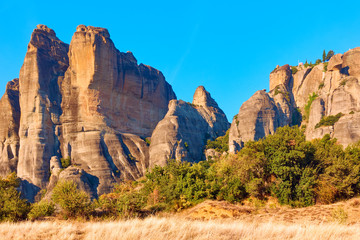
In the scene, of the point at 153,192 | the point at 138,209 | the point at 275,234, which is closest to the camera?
the point at 275,234

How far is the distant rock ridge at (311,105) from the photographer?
5381 centimetres

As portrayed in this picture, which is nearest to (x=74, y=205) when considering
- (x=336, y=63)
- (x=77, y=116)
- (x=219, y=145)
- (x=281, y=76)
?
(x=77, y=116)

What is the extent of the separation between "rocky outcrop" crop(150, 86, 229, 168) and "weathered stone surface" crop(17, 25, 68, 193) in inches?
818

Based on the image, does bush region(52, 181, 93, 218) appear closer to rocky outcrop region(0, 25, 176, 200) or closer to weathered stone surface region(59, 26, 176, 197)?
rocky outcrop region(0, 25, 176, 200)

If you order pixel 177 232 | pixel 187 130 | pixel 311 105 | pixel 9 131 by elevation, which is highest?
pixel 311 105

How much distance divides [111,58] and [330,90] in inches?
1830

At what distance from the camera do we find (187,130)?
66.2 meters

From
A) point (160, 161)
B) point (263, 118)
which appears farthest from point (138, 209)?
point (263, 118)

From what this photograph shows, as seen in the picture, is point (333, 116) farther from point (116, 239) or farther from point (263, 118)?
point (116, 239)

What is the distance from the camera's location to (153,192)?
28.4 metres

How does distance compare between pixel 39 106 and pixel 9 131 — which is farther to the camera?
pixel 9 131

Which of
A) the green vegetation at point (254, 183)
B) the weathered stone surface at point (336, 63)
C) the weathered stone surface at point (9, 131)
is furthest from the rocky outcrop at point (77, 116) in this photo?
the weathered stone surface at point (336, 63)

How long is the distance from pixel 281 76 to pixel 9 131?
6446 cm

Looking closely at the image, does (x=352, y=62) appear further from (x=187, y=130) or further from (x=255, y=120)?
(x=187, y=130)
